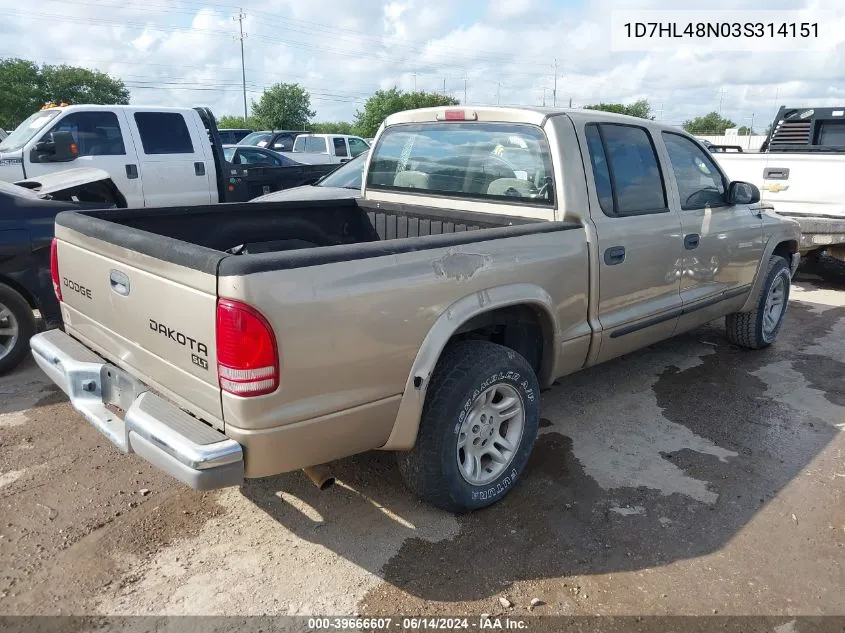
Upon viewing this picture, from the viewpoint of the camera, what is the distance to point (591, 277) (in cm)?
359

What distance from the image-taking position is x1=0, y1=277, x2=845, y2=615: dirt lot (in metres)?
2.64

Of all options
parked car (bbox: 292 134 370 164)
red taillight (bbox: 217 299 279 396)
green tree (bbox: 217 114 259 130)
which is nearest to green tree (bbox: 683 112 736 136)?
green tree (bbox: 217 114 259 130)

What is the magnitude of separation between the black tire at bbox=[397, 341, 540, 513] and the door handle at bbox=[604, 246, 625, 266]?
0.85m

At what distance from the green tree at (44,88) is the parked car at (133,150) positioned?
35600 millimetres

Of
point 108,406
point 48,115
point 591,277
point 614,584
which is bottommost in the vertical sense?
point 614,584

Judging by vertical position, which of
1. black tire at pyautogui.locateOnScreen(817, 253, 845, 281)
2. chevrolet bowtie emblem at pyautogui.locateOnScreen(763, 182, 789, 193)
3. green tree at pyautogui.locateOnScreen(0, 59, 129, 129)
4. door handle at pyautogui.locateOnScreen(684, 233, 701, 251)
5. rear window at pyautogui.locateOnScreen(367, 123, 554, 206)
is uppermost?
green tree at pyautogui.locateOnScreen(0, 59, 129, 129)

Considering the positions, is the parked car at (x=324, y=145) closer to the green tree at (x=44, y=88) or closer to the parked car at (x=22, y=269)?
the parked car at (x=22, y=269)

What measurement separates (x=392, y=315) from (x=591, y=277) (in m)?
1.45

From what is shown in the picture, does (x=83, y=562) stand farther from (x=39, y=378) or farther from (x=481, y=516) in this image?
(x=39, y=378)

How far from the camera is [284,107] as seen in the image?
5659 cm

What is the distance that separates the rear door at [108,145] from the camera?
812 centimetres

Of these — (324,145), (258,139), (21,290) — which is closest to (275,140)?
(258,139)

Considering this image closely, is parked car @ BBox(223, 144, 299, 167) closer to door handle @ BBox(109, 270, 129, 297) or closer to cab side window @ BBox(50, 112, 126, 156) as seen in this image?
cab side window @ BBox(50, 112, 126, 156)

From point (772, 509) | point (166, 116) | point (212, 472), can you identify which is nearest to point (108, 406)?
point (212, 472)
